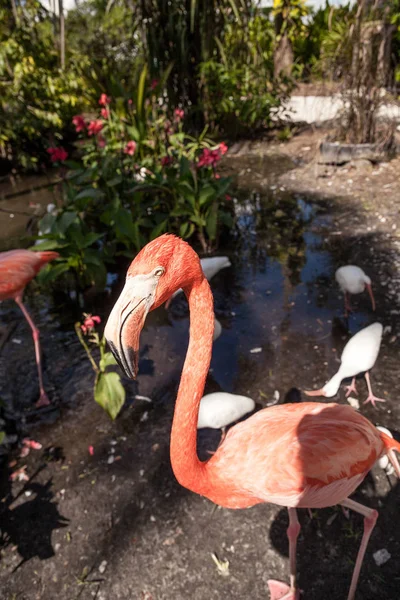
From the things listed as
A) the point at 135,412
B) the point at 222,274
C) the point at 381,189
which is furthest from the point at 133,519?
the point at 381,189

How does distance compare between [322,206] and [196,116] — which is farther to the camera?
[196,116]

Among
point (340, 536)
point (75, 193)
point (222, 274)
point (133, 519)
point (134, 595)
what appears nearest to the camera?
point (134, 595)

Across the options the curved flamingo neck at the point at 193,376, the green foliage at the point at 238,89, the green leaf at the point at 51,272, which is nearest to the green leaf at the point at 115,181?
the green leaf at the point at 51,272

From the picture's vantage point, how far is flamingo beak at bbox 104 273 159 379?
1.22 meters

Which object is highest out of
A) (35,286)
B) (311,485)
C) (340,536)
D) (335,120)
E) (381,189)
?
(335,120)

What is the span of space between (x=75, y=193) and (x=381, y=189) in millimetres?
4738

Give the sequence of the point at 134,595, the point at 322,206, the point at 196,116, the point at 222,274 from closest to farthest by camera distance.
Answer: the point at 134,595 < the point at 222,274 < the point at 322,206 < the point at 196,116

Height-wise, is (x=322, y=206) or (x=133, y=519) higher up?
(x=322, y=206)

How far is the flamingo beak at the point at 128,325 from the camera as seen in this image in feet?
4.00

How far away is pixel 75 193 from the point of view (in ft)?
14.8

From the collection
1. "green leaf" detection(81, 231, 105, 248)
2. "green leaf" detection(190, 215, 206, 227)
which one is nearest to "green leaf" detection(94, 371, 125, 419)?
"green leaf" detection(81, 231, 105, 248)

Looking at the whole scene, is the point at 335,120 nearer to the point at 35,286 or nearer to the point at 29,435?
the point at 35,286

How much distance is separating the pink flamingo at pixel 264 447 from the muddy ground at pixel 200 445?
1.08ft

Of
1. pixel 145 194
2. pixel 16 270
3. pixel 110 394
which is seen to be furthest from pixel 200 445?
pixel 145 194
